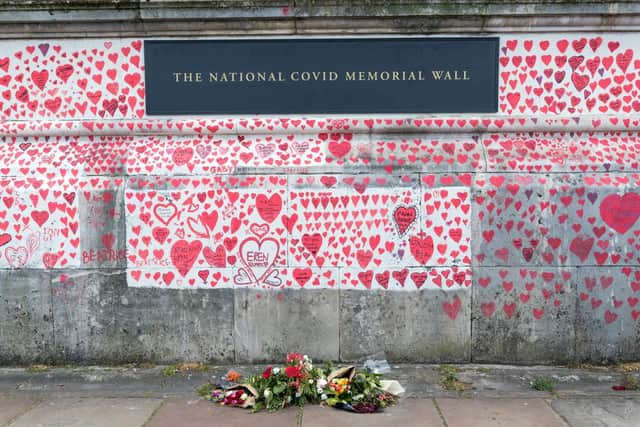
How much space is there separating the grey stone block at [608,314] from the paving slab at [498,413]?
1195 millimetres

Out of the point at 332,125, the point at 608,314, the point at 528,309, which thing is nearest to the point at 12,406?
the point at 332,125

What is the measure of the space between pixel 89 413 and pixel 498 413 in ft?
11.1

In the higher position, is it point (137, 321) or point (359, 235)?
point (359, 235)

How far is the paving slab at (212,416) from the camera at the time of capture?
160 inches

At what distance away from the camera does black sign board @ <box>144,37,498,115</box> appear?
17.9ft

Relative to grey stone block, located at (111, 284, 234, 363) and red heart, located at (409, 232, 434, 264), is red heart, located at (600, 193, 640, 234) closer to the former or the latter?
red heart, located at (409, 232, 434, 264)

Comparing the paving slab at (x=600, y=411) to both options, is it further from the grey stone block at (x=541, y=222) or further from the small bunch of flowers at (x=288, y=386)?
the small bunch of flowers at (x=288, y=386)

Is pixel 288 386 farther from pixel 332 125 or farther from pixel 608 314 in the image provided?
pixel 608 314

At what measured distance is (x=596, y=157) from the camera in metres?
5.32

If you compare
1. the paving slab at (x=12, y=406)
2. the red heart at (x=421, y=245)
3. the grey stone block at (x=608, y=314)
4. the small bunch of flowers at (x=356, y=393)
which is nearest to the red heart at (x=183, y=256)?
the paving slab at (x=12, y=406)

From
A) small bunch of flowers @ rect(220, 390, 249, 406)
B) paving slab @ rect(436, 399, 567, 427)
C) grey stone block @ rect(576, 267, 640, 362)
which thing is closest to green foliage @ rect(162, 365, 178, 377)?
small bunch of flowers @ rect(220, 390, 249, 406)

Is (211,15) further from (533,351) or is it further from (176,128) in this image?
(533,351)

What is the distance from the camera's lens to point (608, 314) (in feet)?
17.2

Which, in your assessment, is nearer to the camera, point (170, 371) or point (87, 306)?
point (170, 371)
